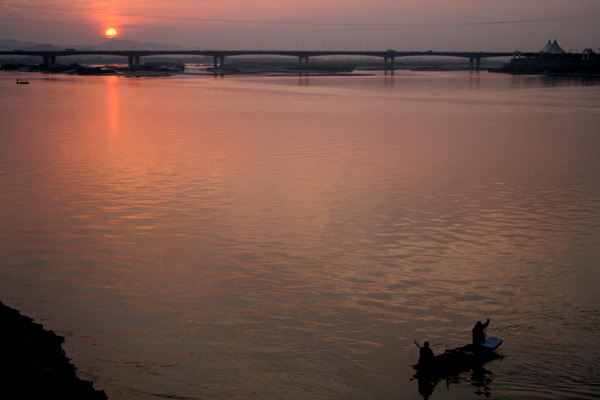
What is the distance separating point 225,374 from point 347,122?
3949cm

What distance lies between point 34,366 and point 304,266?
23.9ft

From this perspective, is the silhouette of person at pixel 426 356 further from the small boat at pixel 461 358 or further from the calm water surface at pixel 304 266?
the calm water surface at pixel 304 266

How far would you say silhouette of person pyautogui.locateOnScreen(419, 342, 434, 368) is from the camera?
1041 cm

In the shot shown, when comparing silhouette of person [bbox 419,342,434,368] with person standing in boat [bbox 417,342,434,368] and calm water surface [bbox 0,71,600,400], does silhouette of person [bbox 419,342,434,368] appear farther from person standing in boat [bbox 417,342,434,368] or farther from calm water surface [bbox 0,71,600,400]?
calm water surface [bbox 0,71,600,400]

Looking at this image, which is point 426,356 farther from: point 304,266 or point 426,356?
point 304,266

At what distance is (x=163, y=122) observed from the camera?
48719 mm

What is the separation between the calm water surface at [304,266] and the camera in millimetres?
10906

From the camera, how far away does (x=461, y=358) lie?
1091 cm

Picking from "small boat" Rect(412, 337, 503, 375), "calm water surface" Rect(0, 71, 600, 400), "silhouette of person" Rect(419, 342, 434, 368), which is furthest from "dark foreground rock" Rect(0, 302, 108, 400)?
"small boat" Rect(412, 337, 503, 375)

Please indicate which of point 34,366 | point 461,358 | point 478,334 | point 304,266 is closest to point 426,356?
point 461,358

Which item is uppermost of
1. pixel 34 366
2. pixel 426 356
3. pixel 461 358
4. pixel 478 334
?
pixel 34 366

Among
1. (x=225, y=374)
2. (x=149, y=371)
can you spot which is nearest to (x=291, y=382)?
(x=225, y=374)

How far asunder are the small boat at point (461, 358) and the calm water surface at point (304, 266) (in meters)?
0.26

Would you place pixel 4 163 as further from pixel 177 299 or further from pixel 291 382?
pixel 291 382
